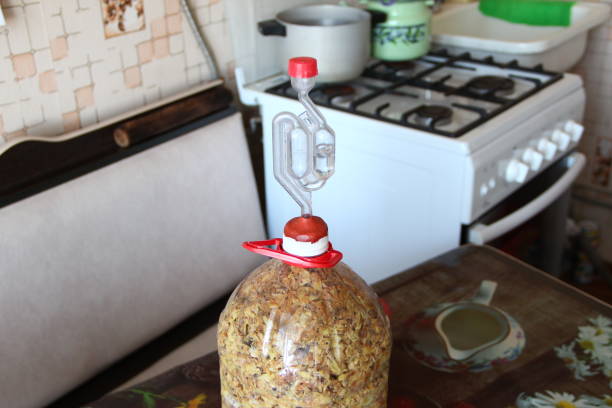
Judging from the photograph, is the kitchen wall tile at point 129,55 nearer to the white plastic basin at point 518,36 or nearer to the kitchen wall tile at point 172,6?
the kitchen wall tile at point 172,6

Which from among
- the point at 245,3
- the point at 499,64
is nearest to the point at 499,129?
the point at 499,64

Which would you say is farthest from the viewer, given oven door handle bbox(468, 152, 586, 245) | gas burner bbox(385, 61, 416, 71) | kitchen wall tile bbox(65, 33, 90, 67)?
gas burner bbox(385, 61, 416, 71)

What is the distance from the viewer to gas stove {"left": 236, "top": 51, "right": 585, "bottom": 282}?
56.0 inches

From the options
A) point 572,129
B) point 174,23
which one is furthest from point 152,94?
point 572,129

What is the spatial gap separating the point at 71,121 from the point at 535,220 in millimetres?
1190

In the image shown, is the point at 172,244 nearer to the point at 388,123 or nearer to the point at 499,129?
the point at 388,123

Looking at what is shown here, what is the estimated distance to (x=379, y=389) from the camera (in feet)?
2.37

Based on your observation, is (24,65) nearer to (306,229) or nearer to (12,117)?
(12,117)

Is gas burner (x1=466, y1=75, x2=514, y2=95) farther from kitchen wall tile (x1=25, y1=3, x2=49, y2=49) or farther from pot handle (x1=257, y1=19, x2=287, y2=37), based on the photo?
kitchen wall tile (x1=25, y1=3, x2=49, y2=49)

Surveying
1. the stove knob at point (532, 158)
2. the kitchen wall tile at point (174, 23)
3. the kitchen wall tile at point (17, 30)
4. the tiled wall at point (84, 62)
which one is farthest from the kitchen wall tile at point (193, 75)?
the stove knob at point (532, 158)

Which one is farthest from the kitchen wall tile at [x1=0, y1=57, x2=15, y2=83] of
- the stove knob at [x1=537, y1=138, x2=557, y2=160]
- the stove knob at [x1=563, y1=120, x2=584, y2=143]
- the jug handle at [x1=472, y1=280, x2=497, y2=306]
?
the stove knob at [x1=563, y1=120, x2=584, y2=143]

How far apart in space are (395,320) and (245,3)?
1.01 m

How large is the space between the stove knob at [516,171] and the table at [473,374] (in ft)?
1.10

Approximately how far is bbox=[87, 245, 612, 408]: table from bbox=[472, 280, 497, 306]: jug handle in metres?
0.01
